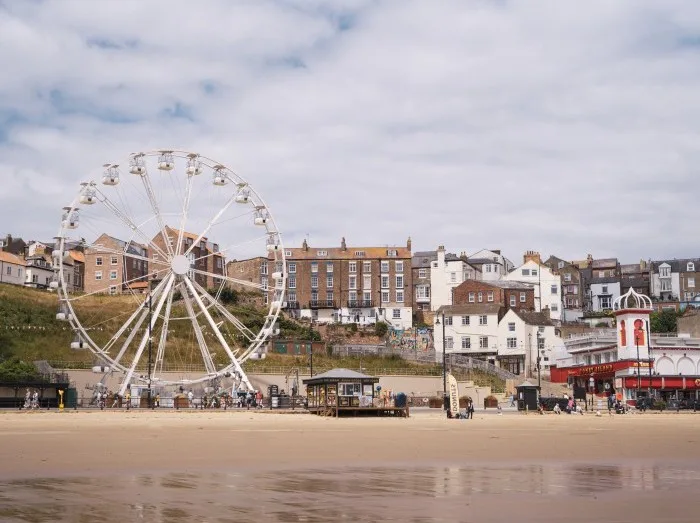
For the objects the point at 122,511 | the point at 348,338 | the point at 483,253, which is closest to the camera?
the point at 122,511

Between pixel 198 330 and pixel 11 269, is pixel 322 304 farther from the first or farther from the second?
pixel 198 330

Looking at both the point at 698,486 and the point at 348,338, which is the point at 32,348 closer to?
the point at 348,338

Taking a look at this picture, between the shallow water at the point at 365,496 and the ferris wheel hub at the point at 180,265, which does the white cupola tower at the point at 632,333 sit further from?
the shallow water at the point at 365,496

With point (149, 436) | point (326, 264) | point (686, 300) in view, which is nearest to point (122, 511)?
point (149, 436)

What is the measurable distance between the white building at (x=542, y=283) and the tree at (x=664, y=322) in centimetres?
1154

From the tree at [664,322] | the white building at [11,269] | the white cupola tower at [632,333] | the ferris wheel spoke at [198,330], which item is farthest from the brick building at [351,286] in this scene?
the ferris wheel spoke at [198,330]

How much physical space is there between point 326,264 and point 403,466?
92079 mm

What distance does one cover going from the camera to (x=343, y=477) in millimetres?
16281

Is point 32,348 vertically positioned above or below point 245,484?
above

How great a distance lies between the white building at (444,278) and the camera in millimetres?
110750

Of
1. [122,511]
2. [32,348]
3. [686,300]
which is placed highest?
[686,300]

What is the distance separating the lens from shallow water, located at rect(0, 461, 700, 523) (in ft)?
38.5

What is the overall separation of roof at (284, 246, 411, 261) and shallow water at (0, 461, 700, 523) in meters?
92.7

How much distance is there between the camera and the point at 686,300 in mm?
125688
